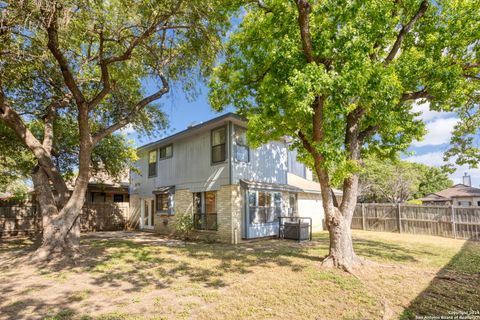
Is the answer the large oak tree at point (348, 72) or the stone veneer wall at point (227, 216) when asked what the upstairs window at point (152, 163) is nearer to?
the stone veneer wall at point (227, 216)

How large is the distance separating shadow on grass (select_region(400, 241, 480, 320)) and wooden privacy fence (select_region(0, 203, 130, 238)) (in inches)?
553

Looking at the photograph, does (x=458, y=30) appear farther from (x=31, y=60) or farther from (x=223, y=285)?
(x=31, y=60)

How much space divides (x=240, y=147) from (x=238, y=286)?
755 cm

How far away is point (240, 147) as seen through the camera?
1255 centimetres

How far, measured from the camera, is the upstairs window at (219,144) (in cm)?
1235

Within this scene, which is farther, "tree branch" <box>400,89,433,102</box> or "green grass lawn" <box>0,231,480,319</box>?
"tree branch" <box>400,89,433,102</box>

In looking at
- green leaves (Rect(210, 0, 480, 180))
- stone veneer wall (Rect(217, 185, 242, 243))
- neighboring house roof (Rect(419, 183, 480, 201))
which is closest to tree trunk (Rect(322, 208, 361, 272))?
green leaves (Rect(210, 0, 480, 180))

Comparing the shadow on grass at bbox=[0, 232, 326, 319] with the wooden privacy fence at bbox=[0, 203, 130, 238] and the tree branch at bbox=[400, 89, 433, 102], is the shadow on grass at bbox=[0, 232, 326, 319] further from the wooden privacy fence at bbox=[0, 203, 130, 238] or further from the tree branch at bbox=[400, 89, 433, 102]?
the tree branch at bbox=[400, 89, 433, 102]

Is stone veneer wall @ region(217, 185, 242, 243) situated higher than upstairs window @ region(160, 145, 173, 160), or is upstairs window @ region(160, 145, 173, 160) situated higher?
upstairs window @ region(160, 145, 173, 160)

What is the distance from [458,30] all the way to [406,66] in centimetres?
174

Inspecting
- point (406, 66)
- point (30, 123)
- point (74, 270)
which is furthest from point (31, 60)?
point (406, 66)

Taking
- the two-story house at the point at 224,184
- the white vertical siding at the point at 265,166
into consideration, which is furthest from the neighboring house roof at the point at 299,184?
the white vertical siding at the point at 265,166

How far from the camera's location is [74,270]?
279 inches

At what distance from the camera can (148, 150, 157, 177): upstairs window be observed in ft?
55.4
